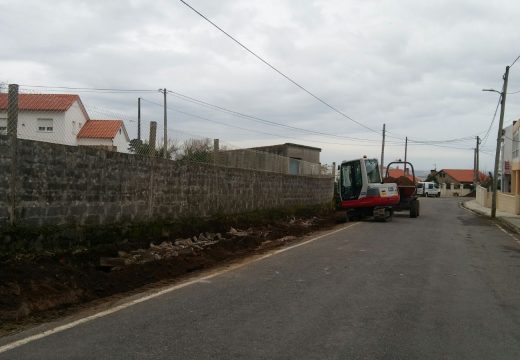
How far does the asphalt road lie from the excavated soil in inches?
39.3

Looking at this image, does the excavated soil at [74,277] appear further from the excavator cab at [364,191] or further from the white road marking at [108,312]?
the excavator cab at [364,191]

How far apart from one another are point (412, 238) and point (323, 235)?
2849mm

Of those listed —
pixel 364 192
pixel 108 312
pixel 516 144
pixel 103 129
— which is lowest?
pixel 108 312

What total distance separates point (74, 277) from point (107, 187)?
343 centimetres

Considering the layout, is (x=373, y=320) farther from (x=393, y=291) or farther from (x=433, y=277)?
(x=433, y=277)

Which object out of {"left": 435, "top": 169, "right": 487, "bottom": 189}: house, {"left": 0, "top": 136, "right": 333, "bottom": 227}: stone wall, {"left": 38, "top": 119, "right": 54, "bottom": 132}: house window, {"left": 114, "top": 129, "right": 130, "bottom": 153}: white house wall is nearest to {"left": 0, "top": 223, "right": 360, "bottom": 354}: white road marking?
{"left": 0, "top": 136, "right": 333, "bottom": 227}: stone wall

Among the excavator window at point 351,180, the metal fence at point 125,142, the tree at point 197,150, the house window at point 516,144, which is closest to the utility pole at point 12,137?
the metal fence at point 125,142

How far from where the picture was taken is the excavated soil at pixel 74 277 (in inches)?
260

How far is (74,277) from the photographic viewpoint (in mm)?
8211

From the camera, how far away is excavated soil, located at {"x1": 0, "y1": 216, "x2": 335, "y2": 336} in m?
6.62

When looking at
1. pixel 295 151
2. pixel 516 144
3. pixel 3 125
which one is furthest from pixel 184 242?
pixel 516 144

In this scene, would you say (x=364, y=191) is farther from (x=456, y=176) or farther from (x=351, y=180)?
(x=456, y=176)

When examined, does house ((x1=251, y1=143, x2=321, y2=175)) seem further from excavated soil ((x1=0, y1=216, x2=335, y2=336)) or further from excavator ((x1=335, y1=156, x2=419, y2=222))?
excavated soil ((x1=0, y1=216, x2=335, y2=336))

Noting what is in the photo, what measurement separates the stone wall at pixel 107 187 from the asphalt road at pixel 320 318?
3501 millimetres
